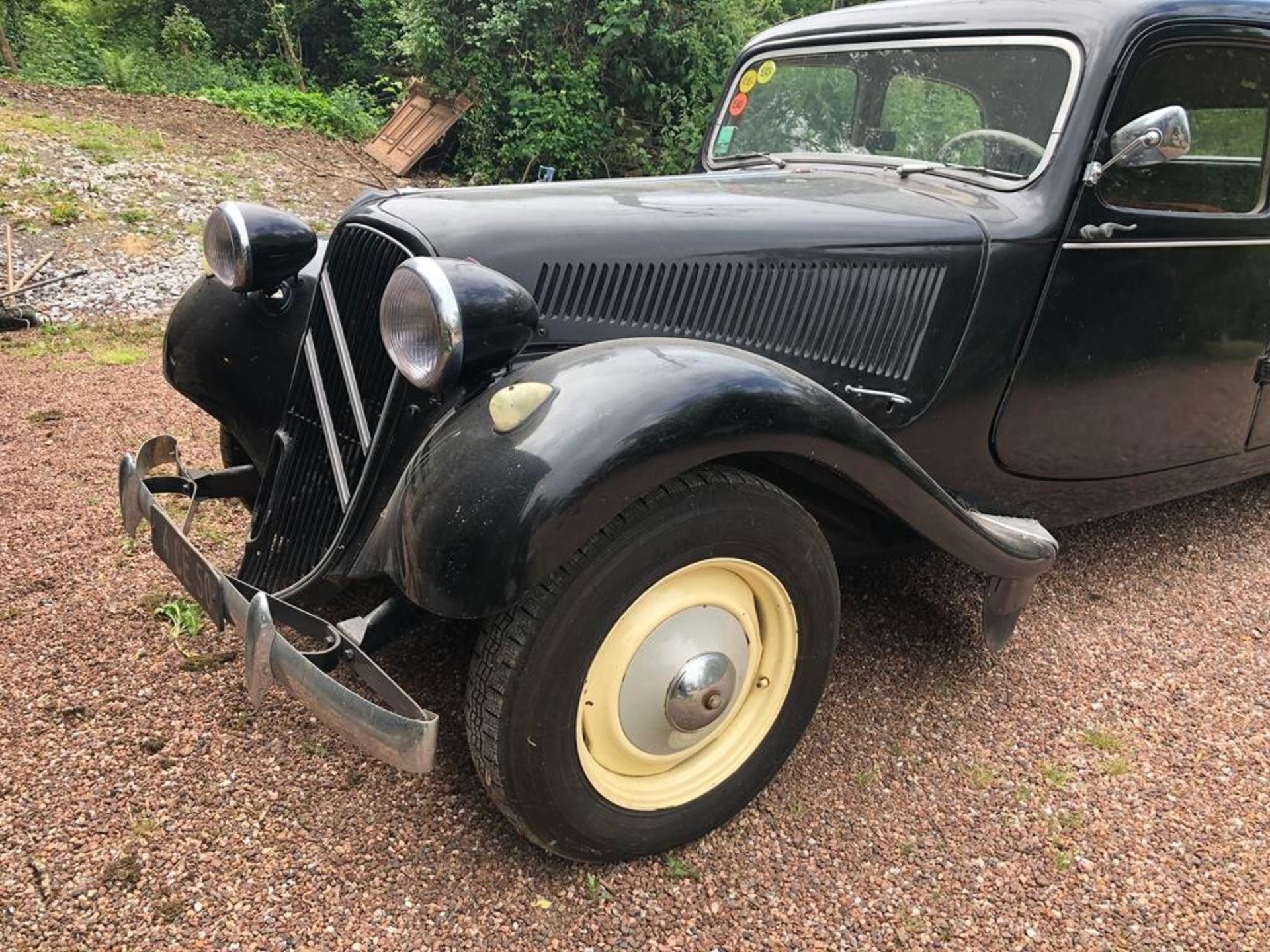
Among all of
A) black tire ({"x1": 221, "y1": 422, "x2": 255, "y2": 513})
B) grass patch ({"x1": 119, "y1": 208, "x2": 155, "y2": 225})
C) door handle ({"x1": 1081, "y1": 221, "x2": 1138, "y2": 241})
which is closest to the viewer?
door handle ({"x1": 1081, "y1": 221, "x2": 1138, "y2": 241})

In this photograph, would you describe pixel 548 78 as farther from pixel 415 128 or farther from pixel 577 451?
pixel 577 451

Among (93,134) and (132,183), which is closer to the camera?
(132,183)

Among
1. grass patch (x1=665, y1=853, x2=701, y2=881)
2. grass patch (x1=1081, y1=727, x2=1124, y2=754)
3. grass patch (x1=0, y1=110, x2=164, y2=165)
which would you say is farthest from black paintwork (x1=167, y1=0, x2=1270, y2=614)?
grass patch (x1=0, y1=110, x2=164, y2=165)

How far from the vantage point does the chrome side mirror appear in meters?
2.20

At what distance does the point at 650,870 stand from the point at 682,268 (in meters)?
1.33

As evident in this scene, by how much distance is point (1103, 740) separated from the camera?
2391mm

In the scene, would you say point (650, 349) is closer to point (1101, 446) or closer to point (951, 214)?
point (951, 214)

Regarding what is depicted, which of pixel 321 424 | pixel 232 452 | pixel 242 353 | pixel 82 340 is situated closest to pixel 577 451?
pixel 321 424

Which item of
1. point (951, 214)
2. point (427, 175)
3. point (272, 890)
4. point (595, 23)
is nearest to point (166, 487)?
point (272, 890)

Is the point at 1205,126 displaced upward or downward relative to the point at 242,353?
upward

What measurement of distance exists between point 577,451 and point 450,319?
339 mm

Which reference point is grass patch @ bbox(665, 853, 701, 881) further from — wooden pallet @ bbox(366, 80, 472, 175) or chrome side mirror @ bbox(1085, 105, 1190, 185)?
wooden pallet @ bbox(366, 80, 472, 175)

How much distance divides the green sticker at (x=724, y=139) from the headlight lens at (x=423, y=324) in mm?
1991

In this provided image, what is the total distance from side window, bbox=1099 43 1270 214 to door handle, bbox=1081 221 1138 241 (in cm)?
6
